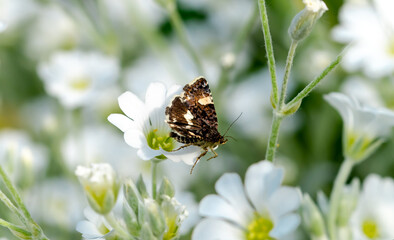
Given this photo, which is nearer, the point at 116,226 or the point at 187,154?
the point at 116,226

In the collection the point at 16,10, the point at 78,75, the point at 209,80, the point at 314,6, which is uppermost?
the point at 16,10

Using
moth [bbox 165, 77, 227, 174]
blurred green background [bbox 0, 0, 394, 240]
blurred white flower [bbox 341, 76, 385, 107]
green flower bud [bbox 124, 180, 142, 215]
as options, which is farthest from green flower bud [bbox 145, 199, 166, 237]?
blurred white flower [bbox 341, 76, 385, 107]

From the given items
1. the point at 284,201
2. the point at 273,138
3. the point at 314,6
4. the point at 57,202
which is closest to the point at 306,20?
the point at 314,6

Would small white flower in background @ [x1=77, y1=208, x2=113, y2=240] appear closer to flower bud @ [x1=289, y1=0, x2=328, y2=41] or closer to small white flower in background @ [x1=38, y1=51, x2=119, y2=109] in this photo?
flower bud @ [x1=289, y1=0, x2=328, y2=41]

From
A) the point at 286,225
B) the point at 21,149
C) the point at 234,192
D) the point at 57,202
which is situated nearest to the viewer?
the point at 286,225

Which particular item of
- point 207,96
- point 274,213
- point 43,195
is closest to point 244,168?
point 43,195

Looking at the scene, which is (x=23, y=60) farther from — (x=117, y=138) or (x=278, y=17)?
(x=278, y=17)

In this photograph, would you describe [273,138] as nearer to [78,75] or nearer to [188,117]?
[188,117]
